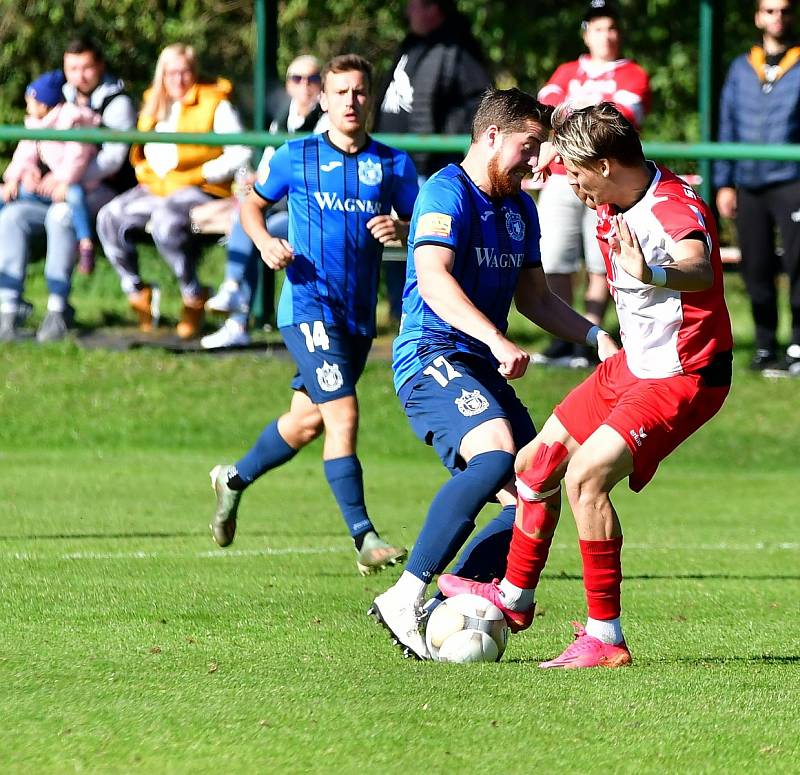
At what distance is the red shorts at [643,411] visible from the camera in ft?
17.7

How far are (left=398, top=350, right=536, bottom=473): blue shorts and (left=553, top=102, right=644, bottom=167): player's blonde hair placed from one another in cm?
104

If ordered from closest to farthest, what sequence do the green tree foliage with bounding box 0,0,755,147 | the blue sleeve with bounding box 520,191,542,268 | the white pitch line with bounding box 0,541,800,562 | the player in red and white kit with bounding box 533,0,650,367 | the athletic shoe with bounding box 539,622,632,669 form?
the athletic shoe with bounding box 539,622,632,669
the blue sleeve with bounding box 520,191,542,268
the white pitch line with bounding box 0,541,800,562
the player in red and white kit with bounding box 533,0,650,367
the green tree foliage with bounding box 0,0,755,147

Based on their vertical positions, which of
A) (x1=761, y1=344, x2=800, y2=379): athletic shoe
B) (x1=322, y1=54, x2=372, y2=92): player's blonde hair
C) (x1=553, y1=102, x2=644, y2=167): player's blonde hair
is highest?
(x1=322, y1=54, x2=372, y2=92): player's blonde hair

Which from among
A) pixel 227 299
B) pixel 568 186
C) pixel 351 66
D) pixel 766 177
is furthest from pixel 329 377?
pixel 766 177

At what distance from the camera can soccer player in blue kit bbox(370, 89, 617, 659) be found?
19.1ft

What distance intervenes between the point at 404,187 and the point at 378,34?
16055mm

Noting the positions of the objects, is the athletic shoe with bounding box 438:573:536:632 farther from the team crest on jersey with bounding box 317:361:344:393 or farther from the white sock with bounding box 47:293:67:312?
the white sock with bounding box 47:293:67:312

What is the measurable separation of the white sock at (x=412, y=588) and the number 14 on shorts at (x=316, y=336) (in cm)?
218

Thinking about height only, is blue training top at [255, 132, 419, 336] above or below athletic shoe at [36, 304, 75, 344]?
above

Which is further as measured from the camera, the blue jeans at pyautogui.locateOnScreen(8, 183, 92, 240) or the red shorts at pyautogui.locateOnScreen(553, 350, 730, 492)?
the blue jeans at pyautogui.locateOnScreen(8, 183, 92, 240)

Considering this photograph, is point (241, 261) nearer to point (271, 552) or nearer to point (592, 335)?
point (271, 552)

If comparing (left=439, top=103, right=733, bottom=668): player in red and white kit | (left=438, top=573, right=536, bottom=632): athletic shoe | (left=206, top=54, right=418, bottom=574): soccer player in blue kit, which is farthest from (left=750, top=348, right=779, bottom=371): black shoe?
(left=439, top=103, right=733, bottom=668): player in red and white kit

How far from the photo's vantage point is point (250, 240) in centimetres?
1308

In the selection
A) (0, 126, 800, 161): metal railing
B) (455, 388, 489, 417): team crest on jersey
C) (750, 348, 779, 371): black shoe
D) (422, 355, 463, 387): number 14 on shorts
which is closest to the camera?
(455, 388, 489, 417): team crest on jersey
